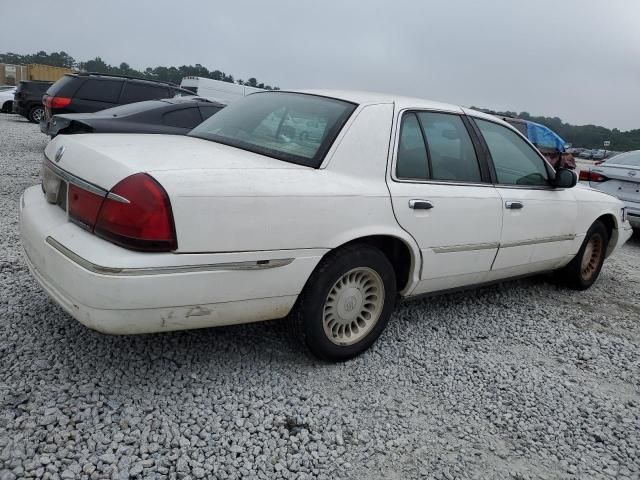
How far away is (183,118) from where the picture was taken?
303 inches

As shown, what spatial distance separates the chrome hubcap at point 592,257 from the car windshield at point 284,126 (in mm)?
3044

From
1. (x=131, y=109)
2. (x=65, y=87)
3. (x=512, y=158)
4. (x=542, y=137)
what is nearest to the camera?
(x=512, y=158)

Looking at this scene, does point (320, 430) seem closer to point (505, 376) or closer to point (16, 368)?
point (505, 376)

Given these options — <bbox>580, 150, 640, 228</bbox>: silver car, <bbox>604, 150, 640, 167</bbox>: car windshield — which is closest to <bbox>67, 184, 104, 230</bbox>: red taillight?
<bbox>580, 150, 640, 228</bbox>: silver car

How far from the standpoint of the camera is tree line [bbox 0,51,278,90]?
115 ft

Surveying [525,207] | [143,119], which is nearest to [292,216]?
[525,207]

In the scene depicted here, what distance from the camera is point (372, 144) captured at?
119 inches

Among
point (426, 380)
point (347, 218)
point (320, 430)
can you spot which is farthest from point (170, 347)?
point (426, 380)

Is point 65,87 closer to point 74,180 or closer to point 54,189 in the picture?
point 54,189

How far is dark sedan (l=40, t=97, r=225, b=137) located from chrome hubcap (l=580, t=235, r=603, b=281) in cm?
513

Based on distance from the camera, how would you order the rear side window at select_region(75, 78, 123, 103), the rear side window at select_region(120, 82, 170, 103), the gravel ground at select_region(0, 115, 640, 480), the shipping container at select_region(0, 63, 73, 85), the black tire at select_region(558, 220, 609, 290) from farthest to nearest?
the shipping container at select_region(0, 63, 73, 85) < the rear side window at select_region(120, 82, 170, 103) < the rear side window at select_region(75, 78, 123, 103) < the black tire at select_region(558, 220, 609, 290) < the gravel ground at select_region(0, 115, 640, 480)

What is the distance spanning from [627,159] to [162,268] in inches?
301

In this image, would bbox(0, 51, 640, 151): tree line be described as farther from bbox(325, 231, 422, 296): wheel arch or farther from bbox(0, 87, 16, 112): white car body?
bbox(325, 231, 422, 296): wheel arch

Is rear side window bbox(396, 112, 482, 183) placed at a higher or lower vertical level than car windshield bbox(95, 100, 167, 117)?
higher
